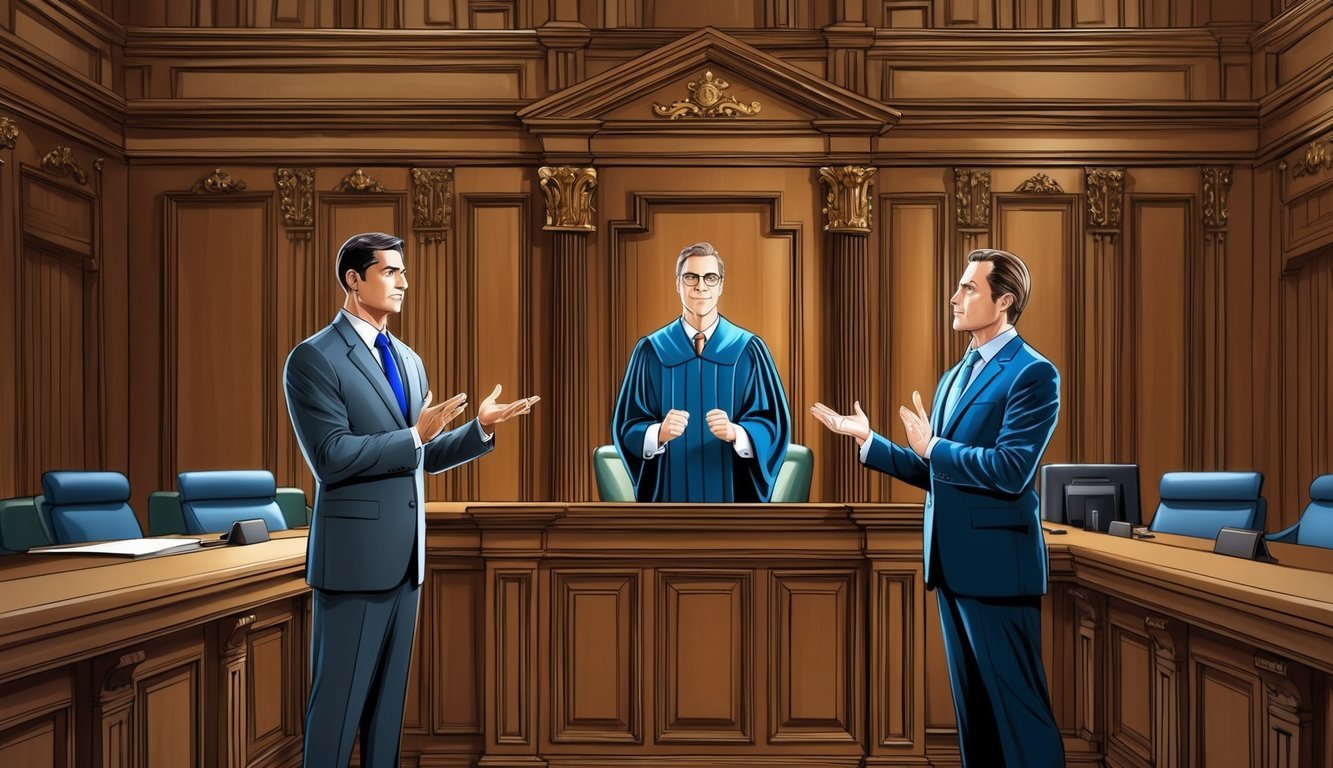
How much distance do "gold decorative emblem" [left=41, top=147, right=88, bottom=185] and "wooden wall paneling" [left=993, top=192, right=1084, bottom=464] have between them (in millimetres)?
5605

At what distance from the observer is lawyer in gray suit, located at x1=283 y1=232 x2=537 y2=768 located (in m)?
2.69

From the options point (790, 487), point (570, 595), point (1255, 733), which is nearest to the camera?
point (1255, 733)

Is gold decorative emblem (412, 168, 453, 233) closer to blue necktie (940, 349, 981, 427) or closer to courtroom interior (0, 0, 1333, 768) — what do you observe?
courtroom interior (0, 0, 1333, 768)

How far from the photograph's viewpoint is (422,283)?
20.0 feet

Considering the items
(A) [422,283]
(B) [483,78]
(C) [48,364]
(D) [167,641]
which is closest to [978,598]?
(D) [167,641]

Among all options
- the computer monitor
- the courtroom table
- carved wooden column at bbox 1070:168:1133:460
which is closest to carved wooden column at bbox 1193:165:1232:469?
carved wooden column at bbox 1070:168:1133:460

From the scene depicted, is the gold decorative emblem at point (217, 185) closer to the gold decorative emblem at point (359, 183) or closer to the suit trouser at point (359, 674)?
the gold decorative emblem at point (359, 183)

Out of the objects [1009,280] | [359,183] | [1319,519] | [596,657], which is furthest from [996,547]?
[359,183]

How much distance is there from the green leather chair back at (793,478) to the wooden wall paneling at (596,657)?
4.84 ft

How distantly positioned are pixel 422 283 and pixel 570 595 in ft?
10.7

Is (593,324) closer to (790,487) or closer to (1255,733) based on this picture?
(790,487)

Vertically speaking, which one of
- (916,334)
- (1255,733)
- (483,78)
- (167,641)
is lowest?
(1255,733)

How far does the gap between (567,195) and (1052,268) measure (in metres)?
3.14

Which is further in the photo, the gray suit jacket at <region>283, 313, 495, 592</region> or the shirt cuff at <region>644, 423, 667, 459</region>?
the shirt cuff at <region>644, 423, 667, 459</region>
